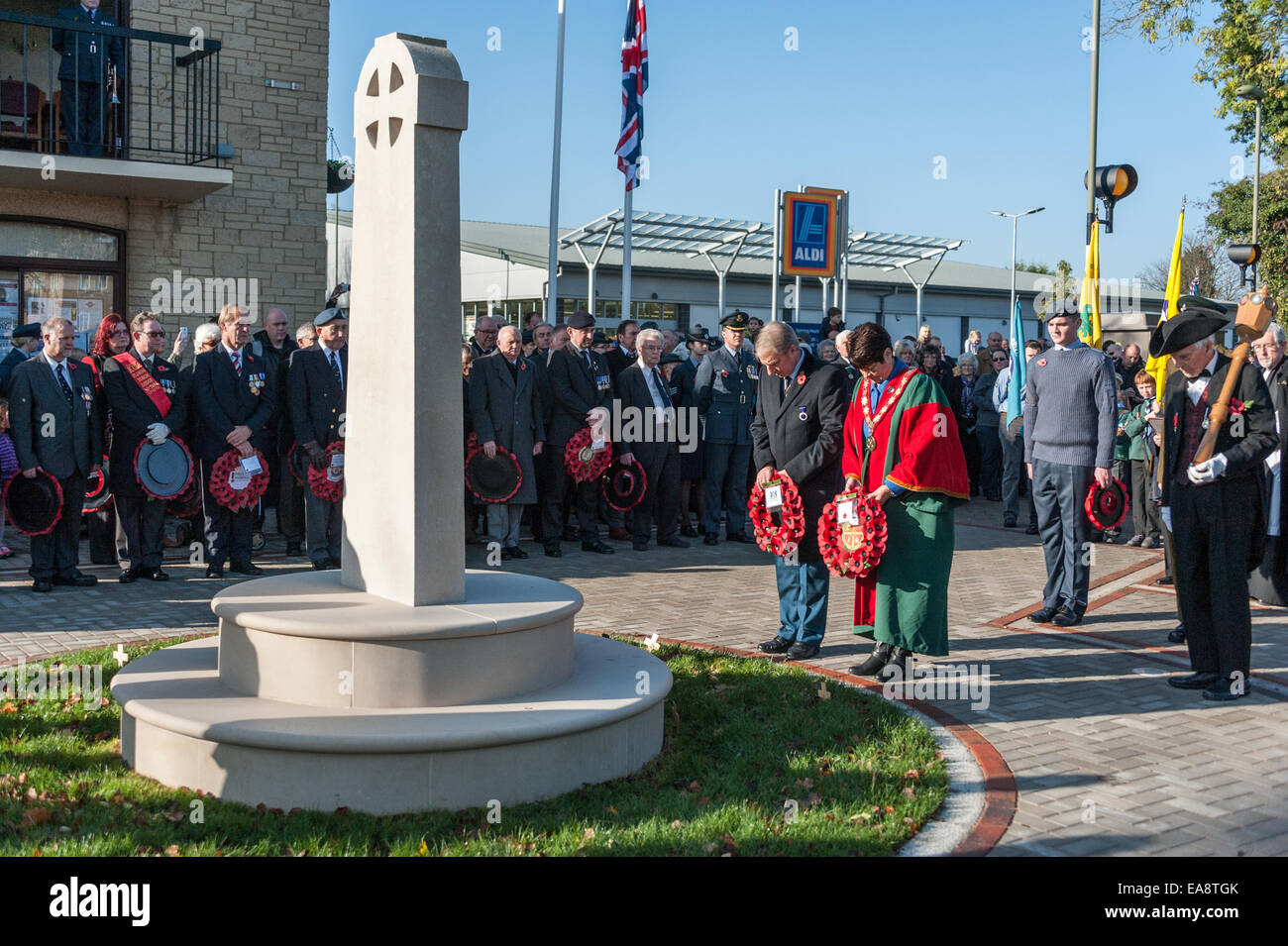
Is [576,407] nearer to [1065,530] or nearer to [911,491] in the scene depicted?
[1065,530]

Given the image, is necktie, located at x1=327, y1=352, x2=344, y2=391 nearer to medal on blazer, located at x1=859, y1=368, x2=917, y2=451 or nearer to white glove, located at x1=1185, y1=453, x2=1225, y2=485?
medal on blazer, located at x1=859, y1=368, x2=917, y2=451

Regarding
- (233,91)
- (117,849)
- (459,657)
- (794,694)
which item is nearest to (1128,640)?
(794,694)

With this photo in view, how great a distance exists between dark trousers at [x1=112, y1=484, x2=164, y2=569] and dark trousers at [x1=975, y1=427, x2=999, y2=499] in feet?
40.6

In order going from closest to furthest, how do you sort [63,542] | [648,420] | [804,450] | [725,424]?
[804,450]
[63,542]
[648,420]
[725,424]

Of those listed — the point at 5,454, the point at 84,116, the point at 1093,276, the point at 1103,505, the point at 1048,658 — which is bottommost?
the point at 1048,658

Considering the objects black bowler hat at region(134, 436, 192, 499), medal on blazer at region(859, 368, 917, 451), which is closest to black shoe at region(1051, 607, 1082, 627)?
medal on blazer at region(859, 368, 917, 451)

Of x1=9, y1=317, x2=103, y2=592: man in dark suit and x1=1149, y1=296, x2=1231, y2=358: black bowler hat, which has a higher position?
x1=1149, y1=296, x2=1231, y2=358: black bowler hat

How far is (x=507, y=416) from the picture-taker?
41.3 ft

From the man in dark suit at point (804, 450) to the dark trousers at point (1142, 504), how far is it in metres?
7.06

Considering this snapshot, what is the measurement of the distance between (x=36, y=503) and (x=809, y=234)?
551 inches

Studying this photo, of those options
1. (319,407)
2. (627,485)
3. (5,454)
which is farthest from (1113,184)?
(5,454)

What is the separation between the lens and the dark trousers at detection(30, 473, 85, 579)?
10273 millimetres
